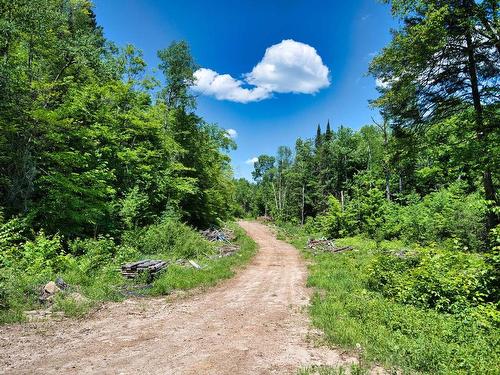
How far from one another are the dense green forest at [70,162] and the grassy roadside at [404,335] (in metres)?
7.57

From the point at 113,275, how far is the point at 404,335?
30.2ft

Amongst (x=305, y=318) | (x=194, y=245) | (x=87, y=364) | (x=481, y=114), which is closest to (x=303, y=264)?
(x=194, y=245)

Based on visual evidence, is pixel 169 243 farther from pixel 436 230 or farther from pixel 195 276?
pixel 436 230

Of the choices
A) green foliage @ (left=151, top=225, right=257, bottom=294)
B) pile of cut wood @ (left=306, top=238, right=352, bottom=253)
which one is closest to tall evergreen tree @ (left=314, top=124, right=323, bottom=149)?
pile of cut wood @ (left=306, top=238, right=352, bottom=253)

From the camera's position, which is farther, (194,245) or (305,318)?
(194,245)

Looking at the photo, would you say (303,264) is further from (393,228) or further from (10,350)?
(10,350)

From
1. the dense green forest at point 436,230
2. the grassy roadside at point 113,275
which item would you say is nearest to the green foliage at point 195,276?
the grassy roadside at point 113,275

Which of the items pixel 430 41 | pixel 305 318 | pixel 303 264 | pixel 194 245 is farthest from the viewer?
pixel 303 264

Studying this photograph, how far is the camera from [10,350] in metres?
5.69

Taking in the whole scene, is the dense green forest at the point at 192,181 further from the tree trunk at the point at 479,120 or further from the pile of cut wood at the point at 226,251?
the pile of cut wood at the point at 226,251

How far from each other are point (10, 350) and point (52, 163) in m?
11.0

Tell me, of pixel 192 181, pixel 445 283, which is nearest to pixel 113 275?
pixel 445 283

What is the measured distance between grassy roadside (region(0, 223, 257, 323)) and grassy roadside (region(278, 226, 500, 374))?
5.28m

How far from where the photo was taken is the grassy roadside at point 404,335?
519 centimetres
